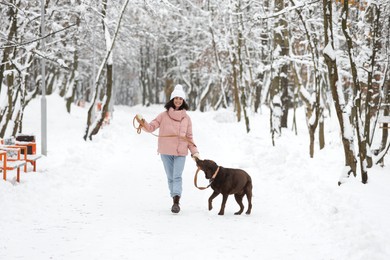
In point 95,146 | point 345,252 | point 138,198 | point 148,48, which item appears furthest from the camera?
point 148,48

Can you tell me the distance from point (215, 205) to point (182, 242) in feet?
8.81

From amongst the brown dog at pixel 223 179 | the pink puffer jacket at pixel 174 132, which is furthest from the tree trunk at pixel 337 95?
the pink puffer jacket at pixel 174 132

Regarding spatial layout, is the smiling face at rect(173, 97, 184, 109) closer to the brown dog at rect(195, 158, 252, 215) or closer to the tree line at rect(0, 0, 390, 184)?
the brown dog at rect(195, 158, 252, 215)

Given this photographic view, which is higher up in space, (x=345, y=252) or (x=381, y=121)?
(x=381, y=121)

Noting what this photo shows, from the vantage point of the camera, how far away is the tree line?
10.0 meters

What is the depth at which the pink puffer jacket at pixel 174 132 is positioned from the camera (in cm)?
816

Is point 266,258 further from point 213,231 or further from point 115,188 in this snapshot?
point 115,188

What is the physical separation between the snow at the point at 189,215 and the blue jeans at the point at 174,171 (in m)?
0.40

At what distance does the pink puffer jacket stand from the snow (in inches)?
41.2

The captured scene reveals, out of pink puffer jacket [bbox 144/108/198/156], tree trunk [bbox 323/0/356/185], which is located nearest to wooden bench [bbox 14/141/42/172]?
pink puffer jacket [bbox 144/108/198/156]

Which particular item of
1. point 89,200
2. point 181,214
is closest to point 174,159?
point 181,214

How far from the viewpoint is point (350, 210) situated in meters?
6.61

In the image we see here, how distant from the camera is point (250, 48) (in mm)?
40031

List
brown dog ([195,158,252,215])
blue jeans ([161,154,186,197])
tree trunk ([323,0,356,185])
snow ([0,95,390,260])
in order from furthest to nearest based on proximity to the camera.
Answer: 1. tree trunk ([323,0,356,185])
2. blue jeans ([161,154,186,197])
3. brown dog ([195,158,252,215])
4. snow ([0,95,390,260])
